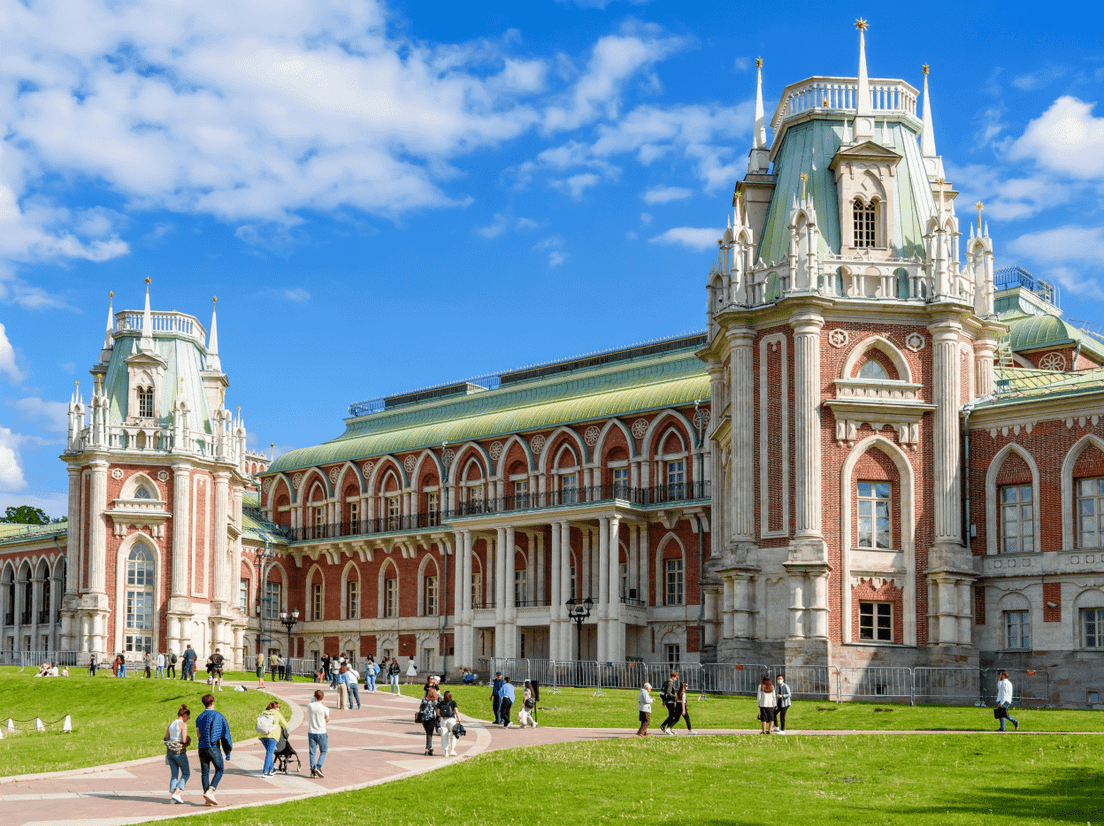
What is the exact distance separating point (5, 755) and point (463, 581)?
39.8 meters

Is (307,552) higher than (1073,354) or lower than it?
lower

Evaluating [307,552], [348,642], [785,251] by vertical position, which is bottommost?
[348,642]

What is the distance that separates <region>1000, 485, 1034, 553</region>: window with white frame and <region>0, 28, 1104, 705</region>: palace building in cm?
8

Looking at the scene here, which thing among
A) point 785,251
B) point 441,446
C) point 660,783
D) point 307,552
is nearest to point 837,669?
point 785,251

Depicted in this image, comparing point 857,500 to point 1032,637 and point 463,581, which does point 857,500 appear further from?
point 463,581

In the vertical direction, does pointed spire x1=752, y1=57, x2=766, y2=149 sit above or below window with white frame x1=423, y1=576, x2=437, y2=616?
above

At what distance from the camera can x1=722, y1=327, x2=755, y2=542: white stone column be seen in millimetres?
46781

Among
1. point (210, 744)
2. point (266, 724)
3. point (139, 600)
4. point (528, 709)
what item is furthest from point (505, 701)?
point (139, 600)

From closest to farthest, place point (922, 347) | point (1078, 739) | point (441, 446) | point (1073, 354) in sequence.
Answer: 1. point (1078, 739)
2. point (922, 347)
3. point (1073, 354)
4. point (441, 446)

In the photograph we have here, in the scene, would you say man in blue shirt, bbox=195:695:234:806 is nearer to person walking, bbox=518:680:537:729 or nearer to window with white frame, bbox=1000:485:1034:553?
person walking, bbox=518:680:537:729

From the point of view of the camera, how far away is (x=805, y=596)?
148 feet

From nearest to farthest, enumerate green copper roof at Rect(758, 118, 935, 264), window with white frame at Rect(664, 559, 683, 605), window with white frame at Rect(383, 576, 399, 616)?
green copper roof at Rect(758, 118, 935, 264), window with white frame at Rect(664, 559, 683, 605), window with white frame at Rect(383, 576, 399, 616)

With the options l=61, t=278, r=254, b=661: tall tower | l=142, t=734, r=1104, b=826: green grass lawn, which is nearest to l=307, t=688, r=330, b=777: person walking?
l=142, t=734, r=1104, b=826: green grass lawn

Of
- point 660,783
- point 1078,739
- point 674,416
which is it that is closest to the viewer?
point 660,783
